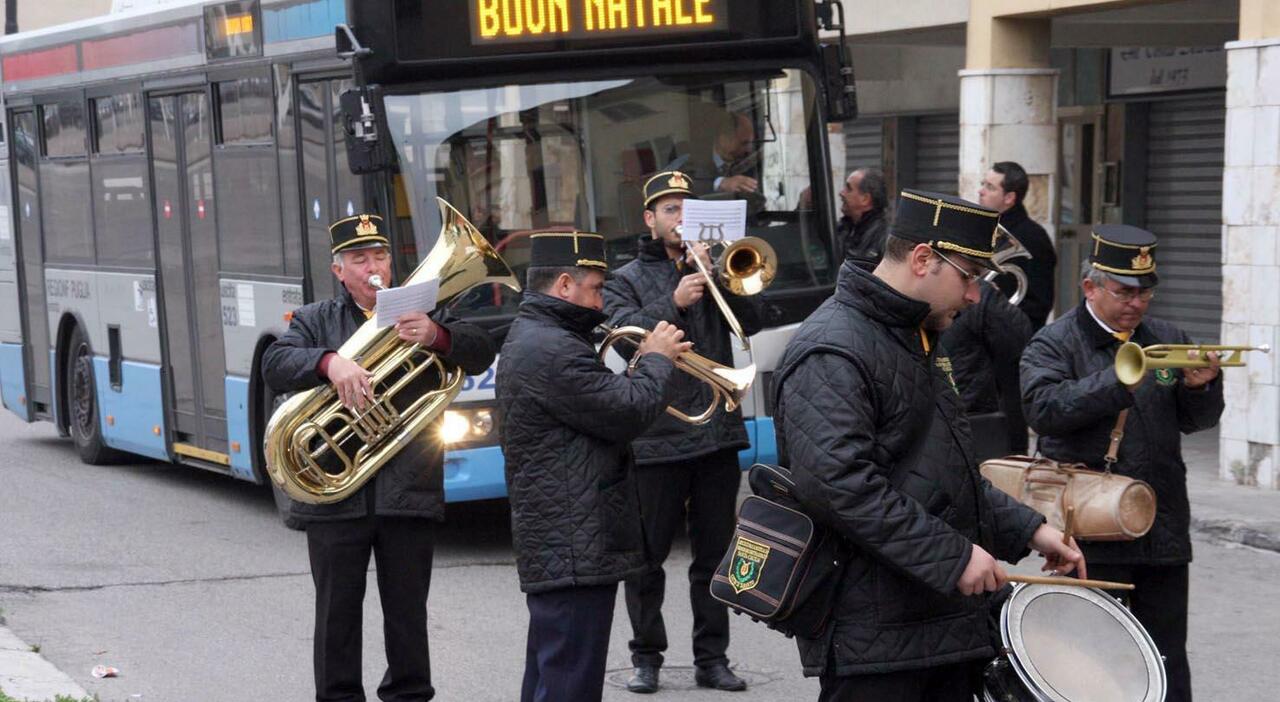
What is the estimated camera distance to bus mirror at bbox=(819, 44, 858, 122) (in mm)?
9438

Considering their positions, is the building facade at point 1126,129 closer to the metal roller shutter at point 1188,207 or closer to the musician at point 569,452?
the metal roller shutter at point 1188,207

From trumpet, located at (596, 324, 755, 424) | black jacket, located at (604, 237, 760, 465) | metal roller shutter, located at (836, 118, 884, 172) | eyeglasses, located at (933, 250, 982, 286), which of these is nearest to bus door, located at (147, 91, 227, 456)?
black jacket, located at (604, 237, 760, 465)

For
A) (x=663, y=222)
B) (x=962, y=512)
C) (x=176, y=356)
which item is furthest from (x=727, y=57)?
(x=962, y=512)

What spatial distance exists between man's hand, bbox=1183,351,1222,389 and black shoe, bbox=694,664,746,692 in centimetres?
228

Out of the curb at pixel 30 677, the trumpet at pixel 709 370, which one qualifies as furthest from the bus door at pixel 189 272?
the trumpet at pixel 709 370

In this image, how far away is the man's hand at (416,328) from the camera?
5.98m

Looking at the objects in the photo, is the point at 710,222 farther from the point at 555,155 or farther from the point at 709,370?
the point at 555,155

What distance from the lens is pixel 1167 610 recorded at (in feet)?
18.5

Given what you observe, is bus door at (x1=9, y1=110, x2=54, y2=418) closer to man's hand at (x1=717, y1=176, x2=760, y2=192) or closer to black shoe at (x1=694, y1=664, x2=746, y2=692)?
man's hand at (x1=717, y1=176, x2=760, y2=192)

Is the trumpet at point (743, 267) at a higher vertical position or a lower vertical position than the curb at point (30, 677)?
higher

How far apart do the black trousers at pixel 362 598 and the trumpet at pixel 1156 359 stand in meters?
2.32

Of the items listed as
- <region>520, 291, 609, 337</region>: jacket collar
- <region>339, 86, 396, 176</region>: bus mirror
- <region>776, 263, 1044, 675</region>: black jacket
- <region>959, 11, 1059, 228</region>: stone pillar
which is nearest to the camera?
<region>776, 263, 1044, 675</region>: black jacket

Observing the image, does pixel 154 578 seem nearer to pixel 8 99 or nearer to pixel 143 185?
pixel 143 185

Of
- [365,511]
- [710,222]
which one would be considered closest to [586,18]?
[710,222]
